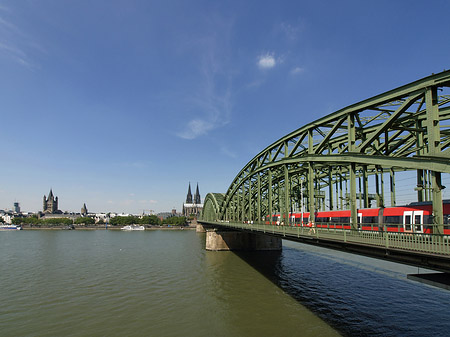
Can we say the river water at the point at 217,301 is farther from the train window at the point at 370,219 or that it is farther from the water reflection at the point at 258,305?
the train window at the point at 370,219

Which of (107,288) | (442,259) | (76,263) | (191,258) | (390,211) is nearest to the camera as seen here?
(442,259)

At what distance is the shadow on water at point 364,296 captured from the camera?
56.4 feet

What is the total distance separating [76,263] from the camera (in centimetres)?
3938

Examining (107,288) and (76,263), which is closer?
(107,288)

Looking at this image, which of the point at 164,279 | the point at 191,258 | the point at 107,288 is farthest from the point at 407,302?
the point at 191,258

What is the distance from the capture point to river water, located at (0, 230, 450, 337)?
17.4 meters

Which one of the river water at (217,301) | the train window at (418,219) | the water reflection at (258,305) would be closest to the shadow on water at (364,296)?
the river water at (217,301)

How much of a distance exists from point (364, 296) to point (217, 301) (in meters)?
12.2

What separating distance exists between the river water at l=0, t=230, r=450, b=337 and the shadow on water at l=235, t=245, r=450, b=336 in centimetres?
7

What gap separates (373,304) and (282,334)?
917 cm

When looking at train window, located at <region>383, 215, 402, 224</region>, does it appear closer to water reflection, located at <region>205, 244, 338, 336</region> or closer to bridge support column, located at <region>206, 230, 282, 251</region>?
water reflection, located at <region>205, 244, 338, 336</region>

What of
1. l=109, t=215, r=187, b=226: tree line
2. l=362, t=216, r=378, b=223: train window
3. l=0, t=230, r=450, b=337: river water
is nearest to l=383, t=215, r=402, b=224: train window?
l=362, t=216, r=378, b=223: train window

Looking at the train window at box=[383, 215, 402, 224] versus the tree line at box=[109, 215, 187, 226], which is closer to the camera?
the train window at box=[383, 215, 402, 224]

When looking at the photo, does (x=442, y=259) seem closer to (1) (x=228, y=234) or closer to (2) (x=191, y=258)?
(2) (x=191, y=258)
